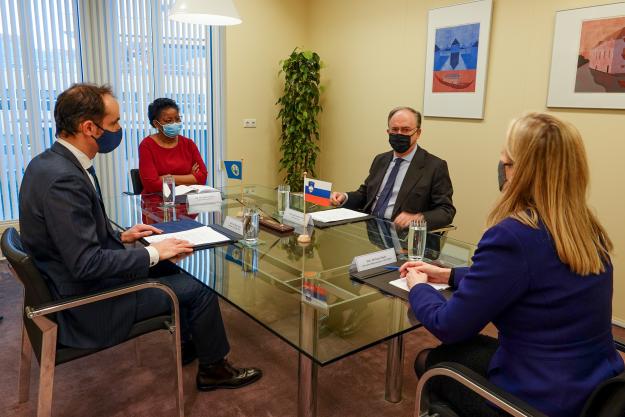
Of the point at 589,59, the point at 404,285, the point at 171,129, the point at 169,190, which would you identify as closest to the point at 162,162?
the point at 171,129

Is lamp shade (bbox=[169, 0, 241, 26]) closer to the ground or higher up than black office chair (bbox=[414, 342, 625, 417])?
higher up

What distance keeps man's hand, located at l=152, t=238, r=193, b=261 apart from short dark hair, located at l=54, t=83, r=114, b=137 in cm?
55

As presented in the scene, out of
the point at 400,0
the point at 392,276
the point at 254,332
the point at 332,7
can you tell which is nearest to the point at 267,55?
the point at 332,7

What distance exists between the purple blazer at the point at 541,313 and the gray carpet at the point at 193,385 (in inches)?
43.4

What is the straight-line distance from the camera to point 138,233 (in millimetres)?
2113

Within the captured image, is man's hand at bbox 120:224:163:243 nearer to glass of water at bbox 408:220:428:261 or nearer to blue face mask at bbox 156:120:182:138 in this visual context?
glass of water at bbox 408:220:428:261

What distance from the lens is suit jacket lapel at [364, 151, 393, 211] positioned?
3.01 m

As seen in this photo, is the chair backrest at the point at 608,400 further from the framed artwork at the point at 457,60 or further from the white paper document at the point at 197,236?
the framed artwork at the point at 457,60

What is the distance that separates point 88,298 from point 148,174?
1.79 m

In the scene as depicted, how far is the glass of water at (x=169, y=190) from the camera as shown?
109 inches

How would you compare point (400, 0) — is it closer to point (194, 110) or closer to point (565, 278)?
point (194, 110)

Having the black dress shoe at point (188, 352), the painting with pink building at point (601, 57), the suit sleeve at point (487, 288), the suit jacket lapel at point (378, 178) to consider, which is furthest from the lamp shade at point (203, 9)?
the painting with pink building at point (601, 57)

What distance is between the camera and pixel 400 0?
163 inches

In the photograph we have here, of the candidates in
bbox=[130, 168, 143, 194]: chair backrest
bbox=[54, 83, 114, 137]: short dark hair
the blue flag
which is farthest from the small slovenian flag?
bbox=[130, 168, 143, 194]: chair backrest
